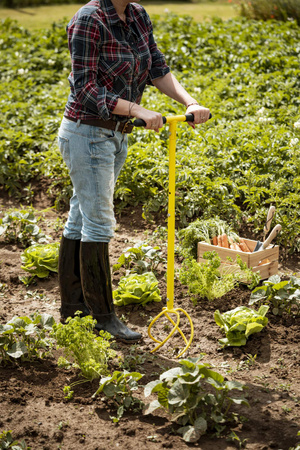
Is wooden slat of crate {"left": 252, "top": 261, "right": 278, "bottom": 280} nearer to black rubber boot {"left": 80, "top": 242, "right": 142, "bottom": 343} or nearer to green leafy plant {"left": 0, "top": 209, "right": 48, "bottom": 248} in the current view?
black rubber boot {"left": 80, "top": 242, "right": 142, "bottom": 343}

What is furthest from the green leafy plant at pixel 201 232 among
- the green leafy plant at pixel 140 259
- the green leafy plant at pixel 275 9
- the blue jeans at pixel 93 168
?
the green leafy plant at pixel 275 9

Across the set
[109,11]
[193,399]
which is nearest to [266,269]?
[193,399]

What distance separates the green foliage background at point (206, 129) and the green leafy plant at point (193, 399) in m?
1.97

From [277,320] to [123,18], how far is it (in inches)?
73.7

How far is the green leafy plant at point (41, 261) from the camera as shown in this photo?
4.06 meters

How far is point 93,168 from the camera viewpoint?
299 cm

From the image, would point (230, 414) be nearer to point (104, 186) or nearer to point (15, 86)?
point (104, 186)

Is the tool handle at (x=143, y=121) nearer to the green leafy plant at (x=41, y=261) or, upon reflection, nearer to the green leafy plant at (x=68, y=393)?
the green leafy plant at (x=68, y=393)

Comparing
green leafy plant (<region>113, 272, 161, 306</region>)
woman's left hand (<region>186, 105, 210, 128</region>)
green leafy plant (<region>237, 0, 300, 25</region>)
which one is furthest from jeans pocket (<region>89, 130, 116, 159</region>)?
green leafy plant (<region>237, 0, 300, 25</region>)

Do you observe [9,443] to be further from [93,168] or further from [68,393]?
[93,168]

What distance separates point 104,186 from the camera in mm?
3035

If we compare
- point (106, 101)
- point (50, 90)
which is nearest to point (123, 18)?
point (106, 101)

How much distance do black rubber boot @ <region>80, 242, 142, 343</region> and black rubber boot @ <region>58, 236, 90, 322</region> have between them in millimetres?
172

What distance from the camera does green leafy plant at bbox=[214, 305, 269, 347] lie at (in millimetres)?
3135
